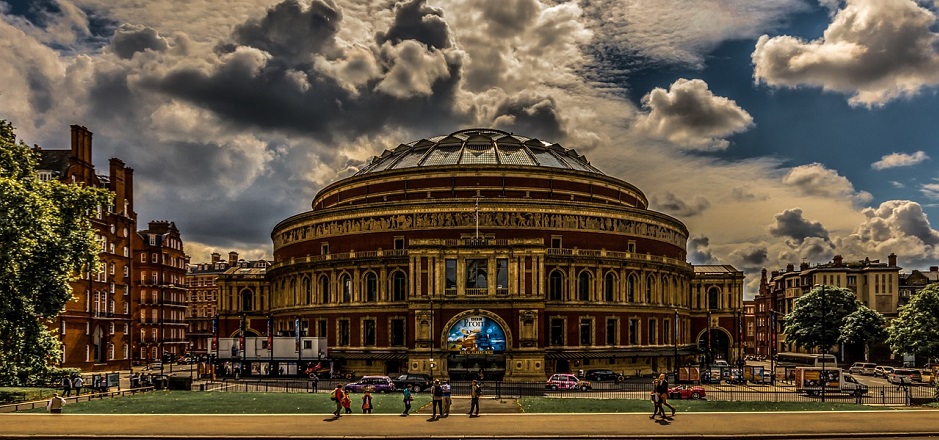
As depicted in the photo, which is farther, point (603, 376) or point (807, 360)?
point (807, 360)

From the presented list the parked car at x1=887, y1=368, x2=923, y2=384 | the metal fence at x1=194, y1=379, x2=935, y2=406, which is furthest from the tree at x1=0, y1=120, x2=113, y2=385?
the parked car at x1=887, y1=368, x2=923, y2=384

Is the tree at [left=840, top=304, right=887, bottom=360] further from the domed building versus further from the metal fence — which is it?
the metal fence

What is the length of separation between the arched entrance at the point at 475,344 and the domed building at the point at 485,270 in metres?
0.09

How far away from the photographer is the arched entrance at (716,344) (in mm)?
96500

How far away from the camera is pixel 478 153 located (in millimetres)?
88062

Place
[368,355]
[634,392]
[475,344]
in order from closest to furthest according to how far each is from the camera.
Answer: [634,392], [475,344], [368,355]

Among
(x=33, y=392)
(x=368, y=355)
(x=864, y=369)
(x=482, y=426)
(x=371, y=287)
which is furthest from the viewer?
(x=864, y=369)

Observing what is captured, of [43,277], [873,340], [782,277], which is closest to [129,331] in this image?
[43,277]

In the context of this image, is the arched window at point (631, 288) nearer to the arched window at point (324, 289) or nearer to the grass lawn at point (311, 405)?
the arched window at point (324, 289)

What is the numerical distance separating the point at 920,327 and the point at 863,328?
17.2 m

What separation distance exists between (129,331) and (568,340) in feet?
146

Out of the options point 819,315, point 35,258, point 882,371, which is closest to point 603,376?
point 882,371

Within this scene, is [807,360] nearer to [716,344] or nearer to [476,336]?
[716,344]

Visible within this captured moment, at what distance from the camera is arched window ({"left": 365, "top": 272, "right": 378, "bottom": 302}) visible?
7781 centimetres
